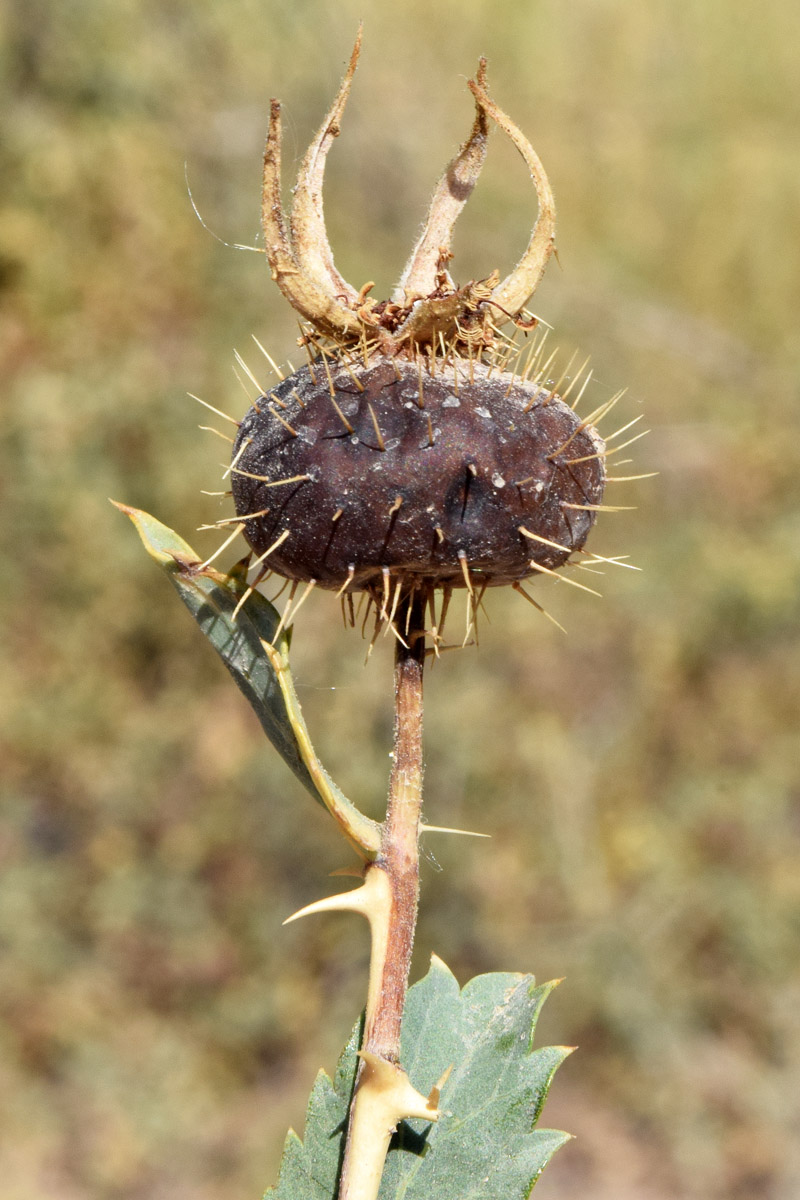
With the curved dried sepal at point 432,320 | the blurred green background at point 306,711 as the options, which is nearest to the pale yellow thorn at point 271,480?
the curved dried sepal at point 432,320

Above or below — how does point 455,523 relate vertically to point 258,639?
above

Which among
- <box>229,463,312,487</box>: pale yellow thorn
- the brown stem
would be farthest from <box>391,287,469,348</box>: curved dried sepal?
the brown stem

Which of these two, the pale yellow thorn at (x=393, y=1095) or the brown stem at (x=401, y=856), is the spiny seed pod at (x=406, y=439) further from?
the pale yellow thorn at (x=393, y=1095)

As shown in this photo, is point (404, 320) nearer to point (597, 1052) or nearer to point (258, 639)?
point (258, 639)

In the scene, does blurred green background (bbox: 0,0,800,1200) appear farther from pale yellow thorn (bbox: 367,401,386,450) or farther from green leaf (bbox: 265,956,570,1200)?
green leaf (bbox: 265,956,570,1200)

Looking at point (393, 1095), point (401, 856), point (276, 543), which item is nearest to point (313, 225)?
point (276, 543)

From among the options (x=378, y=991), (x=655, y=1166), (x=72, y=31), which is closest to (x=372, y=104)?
(x=72, y=31)

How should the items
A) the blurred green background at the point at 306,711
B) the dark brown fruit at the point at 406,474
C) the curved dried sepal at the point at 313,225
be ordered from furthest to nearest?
1. the blurred green background at the point at 306,711
2. the curved dried sepal at the point at 313,225
3. the dark brown fruit at the point at 406,474
